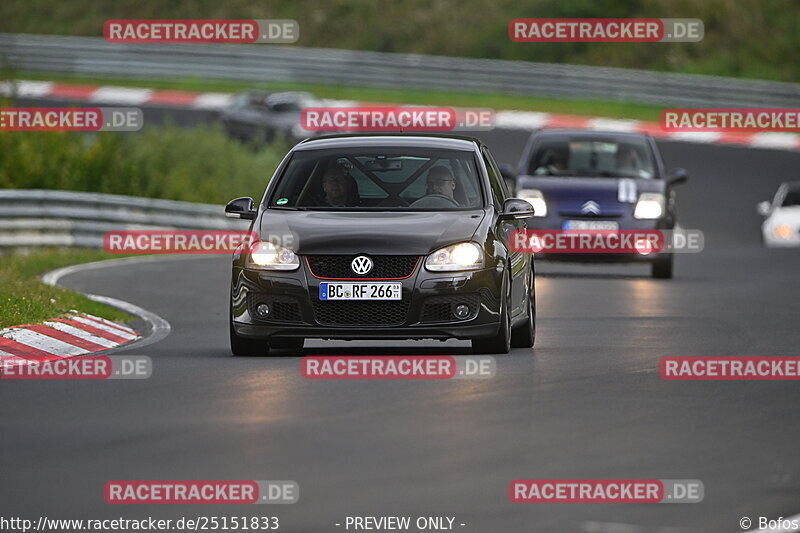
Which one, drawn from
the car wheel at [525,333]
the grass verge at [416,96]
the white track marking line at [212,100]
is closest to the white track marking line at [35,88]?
the grass verge at [416,96]

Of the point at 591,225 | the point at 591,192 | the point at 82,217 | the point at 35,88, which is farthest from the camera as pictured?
the point at 35,88

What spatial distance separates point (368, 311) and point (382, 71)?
112 ft

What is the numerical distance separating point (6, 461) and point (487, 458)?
2.26 m

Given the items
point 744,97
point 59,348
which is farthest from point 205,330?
point 744,97

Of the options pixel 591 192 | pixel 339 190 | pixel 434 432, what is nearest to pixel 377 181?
pixel 339 190

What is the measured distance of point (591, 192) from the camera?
879 inches

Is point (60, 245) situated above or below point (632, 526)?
below

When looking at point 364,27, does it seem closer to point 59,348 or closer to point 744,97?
point 744,97

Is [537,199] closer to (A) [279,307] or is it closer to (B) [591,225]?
(B) [591,225]

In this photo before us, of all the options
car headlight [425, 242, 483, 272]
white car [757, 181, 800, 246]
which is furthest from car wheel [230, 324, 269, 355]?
white car [757, 181, 800, 246]

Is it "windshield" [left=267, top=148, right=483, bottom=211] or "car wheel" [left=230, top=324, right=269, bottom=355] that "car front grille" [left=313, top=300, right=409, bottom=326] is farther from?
"windshield" [left=267, top=148, right=483, bottom=211]

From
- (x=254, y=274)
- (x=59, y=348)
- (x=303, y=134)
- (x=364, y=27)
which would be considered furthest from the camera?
(x=364, y=27)

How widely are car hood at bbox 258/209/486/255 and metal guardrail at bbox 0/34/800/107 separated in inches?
1155

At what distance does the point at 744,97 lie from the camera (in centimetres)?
4206
